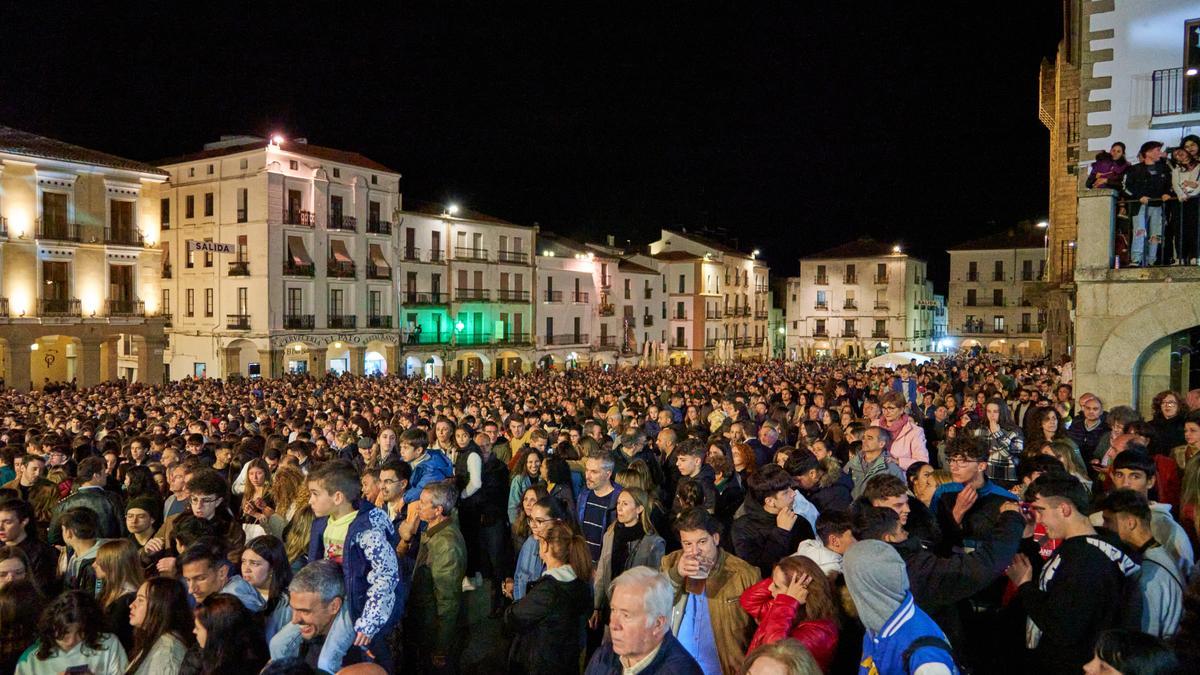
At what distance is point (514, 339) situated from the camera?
47.1 metres

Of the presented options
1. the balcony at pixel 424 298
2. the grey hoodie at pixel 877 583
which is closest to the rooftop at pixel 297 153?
the balcony at pixel 424 298

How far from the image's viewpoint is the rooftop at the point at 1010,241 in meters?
56.8

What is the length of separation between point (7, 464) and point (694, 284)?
52.8 m

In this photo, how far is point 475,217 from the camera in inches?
1791

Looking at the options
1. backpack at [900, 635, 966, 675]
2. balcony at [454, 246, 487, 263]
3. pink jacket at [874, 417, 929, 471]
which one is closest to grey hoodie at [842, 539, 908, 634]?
backpack at [900, 635, 966, 675]

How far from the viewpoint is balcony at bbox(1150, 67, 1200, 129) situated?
1136cm

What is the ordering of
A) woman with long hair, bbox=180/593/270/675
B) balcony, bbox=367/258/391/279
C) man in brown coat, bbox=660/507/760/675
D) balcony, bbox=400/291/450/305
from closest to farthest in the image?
woman with long hair, bbox=180/593/270/675 < man in brown coat, bbox=660/507/760/675 < balcony, bbox=367/258/391/279 < balcony, bbox=400/291/450/305

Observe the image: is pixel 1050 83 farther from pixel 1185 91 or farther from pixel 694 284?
pixel 694 284

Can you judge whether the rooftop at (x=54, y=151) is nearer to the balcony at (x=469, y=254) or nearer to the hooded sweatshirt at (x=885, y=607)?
the balcony at (x=469, y=254)

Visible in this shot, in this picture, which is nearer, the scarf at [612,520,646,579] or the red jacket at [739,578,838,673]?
the red jacket at [739,578,838,673]

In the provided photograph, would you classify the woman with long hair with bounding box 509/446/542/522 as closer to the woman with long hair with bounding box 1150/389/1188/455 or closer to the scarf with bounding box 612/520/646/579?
the scarf with bounding box 612/520/646/579

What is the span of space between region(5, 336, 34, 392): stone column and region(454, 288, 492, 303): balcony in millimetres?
19555

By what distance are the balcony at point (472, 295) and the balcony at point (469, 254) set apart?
1.66 metres

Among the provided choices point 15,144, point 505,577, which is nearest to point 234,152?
point 15,144
